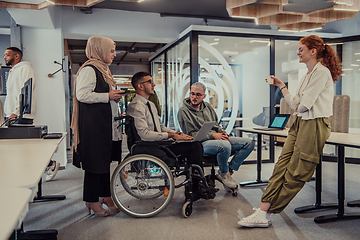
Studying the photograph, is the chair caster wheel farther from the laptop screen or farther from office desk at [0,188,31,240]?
office desk at [0,188,31,240]

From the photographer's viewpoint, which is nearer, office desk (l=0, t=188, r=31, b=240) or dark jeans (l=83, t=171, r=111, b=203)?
office desk (l=0, t=188, r=31, b=240)

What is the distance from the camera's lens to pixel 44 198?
3.16 meters

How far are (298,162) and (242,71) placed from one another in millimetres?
3203

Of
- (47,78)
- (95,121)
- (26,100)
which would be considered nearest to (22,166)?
(95,121)

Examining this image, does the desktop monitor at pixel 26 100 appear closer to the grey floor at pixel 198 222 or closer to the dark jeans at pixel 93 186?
the dark jeans at pixel 93 186

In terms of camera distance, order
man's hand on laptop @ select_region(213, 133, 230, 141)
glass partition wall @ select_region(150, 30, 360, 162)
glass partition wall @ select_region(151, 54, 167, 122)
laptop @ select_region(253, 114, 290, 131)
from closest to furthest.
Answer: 1. man's hand on laptop @ select_region(213, 133, 230, 141)
2. laptop @ select_region(253, 114, 290, 131)
3. glass partition wall @ select_region(150, 30, 360, 162)
4. glass partition wall @ select_region(151, 54, 167, 122)

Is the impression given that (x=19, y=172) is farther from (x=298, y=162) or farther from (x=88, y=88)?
(x=298, y=162)

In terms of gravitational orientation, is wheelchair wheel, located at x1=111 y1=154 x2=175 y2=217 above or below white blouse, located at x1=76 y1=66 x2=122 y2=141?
below

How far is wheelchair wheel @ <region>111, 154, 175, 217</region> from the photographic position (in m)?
2.51

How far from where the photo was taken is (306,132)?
228cm

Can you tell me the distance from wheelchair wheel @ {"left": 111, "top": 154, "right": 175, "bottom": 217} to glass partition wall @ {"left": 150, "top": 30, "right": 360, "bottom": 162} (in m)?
2.69

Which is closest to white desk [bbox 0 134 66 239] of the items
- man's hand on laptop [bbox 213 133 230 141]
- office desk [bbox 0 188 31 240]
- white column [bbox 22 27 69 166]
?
office desk [bbox 0 188 31 240]

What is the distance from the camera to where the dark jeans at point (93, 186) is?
255 centimetres

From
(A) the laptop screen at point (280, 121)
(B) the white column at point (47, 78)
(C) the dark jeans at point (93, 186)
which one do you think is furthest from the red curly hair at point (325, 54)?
(B) the white column at point (47, 78)
